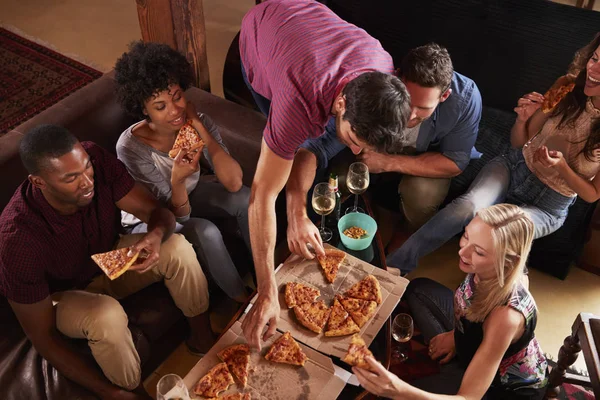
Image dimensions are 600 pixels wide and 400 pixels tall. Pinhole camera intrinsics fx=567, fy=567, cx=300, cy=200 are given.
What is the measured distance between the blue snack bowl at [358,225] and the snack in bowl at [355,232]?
0.7 inches

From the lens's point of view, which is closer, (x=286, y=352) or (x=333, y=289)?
(x=286, y=352)

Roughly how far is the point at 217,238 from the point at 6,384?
1225 millimetres

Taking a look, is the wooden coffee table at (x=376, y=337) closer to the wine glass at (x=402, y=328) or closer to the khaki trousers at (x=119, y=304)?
the wine glass at (x=402, y=328)

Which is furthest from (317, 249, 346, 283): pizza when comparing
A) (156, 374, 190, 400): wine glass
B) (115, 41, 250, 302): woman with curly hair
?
(156, 374, 190, 400): wine glass

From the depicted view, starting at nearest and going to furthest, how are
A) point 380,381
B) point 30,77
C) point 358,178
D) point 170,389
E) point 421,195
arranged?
point 170,389 → point 380,381 → point 358,178 → point 421,195 → point 30,77

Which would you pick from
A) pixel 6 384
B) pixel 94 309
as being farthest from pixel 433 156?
pixel 6 384

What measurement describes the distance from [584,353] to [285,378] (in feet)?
4.18

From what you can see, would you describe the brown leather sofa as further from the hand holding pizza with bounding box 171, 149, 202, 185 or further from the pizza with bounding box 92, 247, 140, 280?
the hand holding pizza with bounding box 171, 149, 202, 185

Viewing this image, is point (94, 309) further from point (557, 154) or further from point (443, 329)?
point (557, 154)

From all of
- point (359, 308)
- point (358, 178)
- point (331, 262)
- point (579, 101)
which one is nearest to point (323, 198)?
point (358, 178)

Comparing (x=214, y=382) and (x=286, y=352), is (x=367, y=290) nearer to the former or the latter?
(x=286, y=352)

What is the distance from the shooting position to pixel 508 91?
13.1ft

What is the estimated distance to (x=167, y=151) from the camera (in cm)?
323

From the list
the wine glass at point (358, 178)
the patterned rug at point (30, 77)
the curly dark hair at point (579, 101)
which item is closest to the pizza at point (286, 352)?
the wine glass at point (358, 178)
